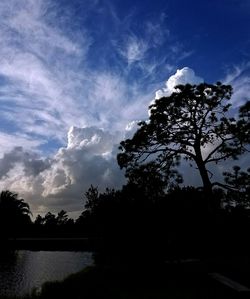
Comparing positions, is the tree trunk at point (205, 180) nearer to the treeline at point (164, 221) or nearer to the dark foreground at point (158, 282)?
the treeline at point (164, 221)

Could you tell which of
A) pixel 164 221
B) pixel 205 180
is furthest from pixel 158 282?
pixel 205 180

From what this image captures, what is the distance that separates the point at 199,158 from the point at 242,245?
823 centimetres

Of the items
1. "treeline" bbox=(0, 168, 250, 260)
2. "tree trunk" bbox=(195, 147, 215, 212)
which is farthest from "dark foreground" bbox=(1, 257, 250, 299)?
"tree trunk" bbox=(195, 147, 215, 212)

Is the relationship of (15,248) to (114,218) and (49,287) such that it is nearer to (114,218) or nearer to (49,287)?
(114,218)

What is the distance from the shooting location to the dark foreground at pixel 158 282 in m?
13.9

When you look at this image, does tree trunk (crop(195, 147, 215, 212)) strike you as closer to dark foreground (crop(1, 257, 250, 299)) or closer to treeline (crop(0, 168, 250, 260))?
treeline (crop(0, 168, 250, 260))

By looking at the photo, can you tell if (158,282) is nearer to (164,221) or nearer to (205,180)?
(164,221)

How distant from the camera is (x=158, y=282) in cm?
1731

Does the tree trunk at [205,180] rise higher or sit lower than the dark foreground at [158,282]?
higher

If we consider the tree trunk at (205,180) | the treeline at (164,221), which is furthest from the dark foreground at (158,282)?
the tree trunk at (205,180)

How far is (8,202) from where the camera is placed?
69562 mm

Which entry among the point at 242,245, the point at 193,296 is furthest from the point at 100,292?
the point at 242,245

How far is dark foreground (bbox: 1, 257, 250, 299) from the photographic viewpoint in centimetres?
1395

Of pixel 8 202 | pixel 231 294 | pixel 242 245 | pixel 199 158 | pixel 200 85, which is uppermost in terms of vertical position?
pixel 8 202
